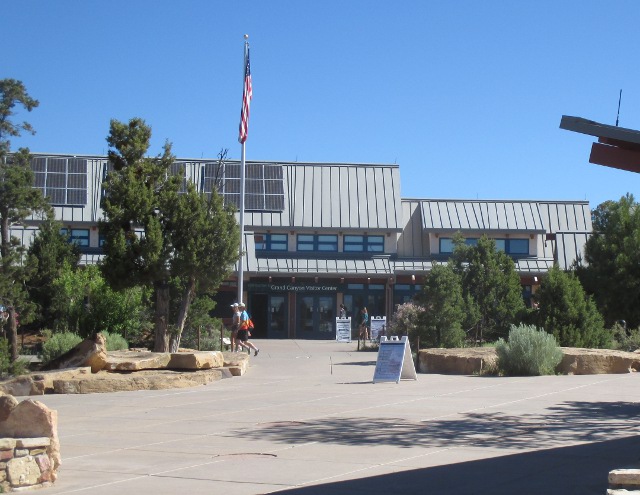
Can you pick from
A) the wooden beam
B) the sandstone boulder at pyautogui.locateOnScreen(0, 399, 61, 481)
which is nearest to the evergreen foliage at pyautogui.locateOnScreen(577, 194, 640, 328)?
the wooden beam

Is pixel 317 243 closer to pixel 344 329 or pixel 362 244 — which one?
pixel 362 244

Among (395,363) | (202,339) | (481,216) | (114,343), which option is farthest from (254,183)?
(395,363)

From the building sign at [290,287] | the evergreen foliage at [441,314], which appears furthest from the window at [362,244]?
the evergreen foliage at [441,314]

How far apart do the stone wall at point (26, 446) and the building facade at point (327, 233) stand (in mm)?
35646

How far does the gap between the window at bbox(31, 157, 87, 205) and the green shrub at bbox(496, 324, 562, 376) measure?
101ft

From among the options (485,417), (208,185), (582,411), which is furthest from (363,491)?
(208,185)

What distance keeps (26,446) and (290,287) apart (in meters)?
37.4

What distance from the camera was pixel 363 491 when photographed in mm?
8195

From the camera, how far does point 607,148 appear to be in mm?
9148

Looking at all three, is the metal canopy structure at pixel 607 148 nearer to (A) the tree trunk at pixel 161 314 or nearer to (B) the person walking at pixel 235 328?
(A) the tree trunk at pixel 161 314

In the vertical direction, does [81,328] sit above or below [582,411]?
above

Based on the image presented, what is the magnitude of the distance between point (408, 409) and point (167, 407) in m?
4.25

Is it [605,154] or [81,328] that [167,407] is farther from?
[81,328]

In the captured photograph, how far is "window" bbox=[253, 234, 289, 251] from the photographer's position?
47.1m
